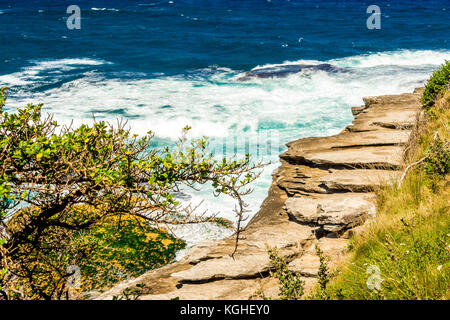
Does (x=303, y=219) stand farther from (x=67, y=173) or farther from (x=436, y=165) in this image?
(x=67, y=173)

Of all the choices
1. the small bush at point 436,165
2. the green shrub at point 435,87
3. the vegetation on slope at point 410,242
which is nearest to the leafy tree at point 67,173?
the vegetation on slope at point 410,242

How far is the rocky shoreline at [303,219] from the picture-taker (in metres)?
6.16

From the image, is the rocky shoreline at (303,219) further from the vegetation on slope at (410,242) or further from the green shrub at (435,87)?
the green shrub at (435,87)

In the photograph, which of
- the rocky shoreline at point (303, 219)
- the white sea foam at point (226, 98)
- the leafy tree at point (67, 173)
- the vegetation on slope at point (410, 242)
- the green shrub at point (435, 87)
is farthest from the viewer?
the white sea foam at point (226, 98)

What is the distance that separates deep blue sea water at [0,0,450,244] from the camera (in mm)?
21328

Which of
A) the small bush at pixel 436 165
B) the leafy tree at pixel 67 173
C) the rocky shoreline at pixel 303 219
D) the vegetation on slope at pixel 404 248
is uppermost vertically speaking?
the leafy tree at pixel 67 173

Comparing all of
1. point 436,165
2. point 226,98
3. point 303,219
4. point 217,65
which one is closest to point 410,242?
point 436,165

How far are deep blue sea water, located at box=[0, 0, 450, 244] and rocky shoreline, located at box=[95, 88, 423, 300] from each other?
298 cm

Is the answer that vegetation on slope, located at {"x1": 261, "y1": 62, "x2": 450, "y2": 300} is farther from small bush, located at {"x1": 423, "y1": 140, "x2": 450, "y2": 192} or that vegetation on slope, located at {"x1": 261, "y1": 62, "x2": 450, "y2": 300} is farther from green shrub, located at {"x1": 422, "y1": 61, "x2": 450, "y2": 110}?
green shrub, located at {"x1": 422, "y1": 61, "x2": 450, "y2": 110}

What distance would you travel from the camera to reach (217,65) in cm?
3369

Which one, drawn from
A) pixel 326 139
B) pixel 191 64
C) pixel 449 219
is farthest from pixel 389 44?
pixel 449 219

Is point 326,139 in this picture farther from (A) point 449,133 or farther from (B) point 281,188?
(A) point 449,133

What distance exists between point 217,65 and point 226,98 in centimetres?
937

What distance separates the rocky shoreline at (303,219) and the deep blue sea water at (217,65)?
117 inches
